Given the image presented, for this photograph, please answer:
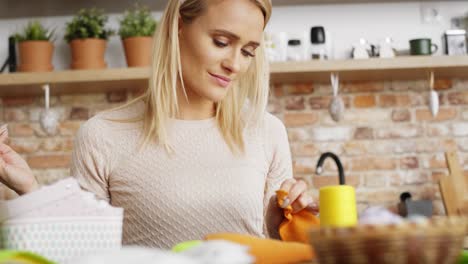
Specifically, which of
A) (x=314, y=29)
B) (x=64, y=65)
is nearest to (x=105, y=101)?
(x=64, y=65)

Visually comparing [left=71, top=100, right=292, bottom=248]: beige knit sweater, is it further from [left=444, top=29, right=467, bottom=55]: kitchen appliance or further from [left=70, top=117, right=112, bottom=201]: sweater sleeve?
[left=444, top=29, right=467, bottom=55]: kitchen appliance

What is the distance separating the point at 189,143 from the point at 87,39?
182 centimetres

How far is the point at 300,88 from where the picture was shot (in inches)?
145

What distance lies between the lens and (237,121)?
A: 1.85m

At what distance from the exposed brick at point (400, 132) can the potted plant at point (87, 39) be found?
1401mm

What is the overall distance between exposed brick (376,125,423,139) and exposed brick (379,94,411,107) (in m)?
0.11

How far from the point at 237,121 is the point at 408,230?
114 centimetres

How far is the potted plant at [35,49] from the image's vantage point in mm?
3455

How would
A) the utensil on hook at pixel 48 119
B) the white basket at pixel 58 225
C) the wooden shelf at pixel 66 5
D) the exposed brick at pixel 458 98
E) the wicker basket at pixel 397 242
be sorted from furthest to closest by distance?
the exposed brick at pixel 458 98, the wooden shelf at pixel 66 5, the utensil on hook at pixel 48 119, the white basket at pixel 58 225, the wicker basket at pixel 397 242

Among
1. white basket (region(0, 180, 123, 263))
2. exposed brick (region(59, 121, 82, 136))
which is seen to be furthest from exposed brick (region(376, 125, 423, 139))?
white basket (region(0, 180, 123, 263))

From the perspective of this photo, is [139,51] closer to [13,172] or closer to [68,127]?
[68,127]

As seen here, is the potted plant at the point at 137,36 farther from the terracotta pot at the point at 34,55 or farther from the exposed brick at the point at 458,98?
the exposed brick at the point at 458,98

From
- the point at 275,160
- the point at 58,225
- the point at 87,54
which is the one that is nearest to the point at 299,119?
the point at 87,54

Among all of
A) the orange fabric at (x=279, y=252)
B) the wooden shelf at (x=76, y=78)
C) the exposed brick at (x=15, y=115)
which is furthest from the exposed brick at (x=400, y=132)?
the orange fabric at (x=279, y=252)
